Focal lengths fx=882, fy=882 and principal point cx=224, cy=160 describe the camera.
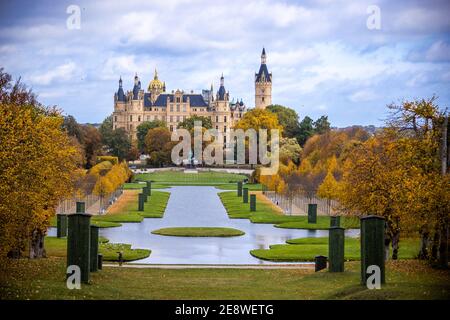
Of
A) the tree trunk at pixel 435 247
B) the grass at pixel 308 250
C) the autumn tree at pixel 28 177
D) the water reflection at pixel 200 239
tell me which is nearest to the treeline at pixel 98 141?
the water reflection at pixel 200 239

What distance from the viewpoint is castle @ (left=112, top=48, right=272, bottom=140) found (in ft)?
580

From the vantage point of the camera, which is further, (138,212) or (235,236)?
(138,212)

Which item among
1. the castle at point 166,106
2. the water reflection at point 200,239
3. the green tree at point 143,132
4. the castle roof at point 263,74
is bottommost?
the water reflection at point 200,239

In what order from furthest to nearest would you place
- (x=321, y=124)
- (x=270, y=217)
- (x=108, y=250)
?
(x=321, y=124) < (x=270, y=217) < (x=108, y=250)

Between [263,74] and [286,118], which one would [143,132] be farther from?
[263,74]

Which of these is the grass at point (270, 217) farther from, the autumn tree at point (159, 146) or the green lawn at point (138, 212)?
the autumn tree at point (159, 146)

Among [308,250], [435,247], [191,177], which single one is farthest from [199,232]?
[191,177]

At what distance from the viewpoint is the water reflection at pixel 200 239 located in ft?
116

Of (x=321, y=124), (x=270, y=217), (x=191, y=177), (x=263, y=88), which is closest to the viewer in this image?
(x=270, y=217)

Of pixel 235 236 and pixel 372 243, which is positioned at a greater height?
pixel 372 243

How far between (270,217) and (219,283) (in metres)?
29.5

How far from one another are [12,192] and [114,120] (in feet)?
533

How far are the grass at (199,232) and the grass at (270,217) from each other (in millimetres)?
4403

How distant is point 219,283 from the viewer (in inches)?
982
